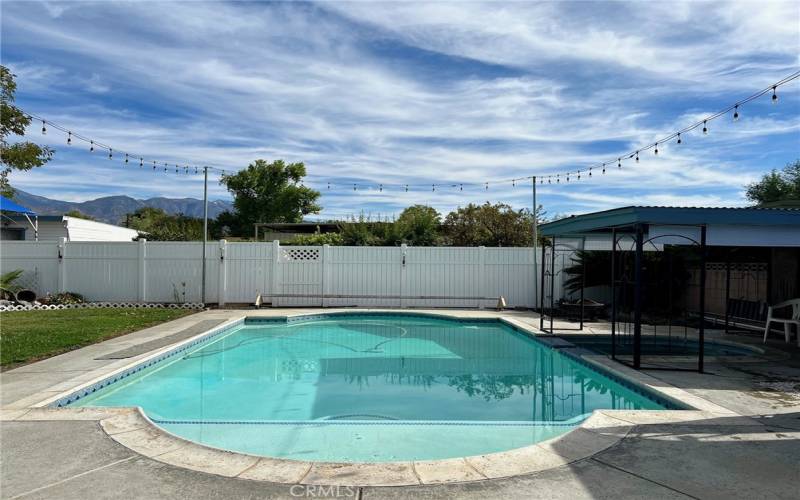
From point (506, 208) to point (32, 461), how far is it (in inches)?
786

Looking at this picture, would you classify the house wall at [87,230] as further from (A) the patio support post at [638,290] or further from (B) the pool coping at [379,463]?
(A) the patio support post at [638,290]

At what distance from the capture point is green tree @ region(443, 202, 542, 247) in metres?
19.8

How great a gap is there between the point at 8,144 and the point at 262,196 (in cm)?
3274

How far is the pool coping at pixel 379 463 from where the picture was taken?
352 cm

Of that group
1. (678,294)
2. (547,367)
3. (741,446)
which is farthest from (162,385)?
(678,294)

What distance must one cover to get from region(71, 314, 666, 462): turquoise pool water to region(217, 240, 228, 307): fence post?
10.6ft

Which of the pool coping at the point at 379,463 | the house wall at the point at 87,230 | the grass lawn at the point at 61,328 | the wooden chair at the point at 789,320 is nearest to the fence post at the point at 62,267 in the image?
the grass lawn at the point at 61,328

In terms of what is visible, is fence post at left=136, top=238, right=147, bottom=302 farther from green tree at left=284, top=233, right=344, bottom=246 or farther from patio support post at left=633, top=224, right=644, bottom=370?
patio support post at left=633, top=224, right=644, bottom=370

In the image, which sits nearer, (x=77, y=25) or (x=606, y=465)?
(x=606, y=465)

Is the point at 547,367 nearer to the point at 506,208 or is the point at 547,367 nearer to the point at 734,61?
the point at 734,61

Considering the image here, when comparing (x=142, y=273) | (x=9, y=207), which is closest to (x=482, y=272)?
(x=142, y=273)

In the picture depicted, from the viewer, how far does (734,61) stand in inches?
403

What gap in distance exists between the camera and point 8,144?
8.22 m

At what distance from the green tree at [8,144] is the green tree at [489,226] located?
1472 cm
